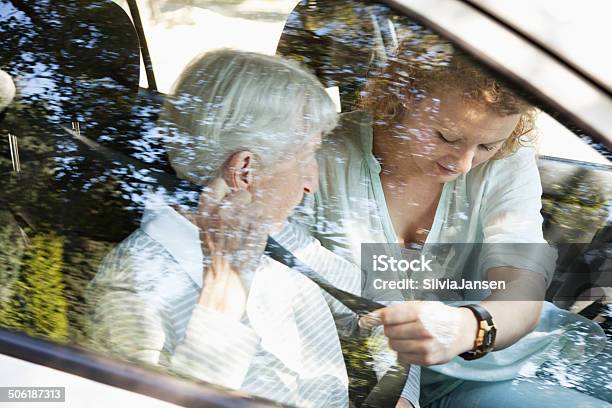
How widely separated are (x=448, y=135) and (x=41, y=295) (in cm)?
83

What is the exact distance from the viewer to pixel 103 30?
5.34 ft

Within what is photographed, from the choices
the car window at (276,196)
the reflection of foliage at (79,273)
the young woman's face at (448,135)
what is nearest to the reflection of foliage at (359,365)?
the car window at (276,196)

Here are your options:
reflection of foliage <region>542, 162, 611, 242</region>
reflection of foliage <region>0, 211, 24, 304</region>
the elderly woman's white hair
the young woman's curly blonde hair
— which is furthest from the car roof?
reflection of foliage <region>0, 211, 24, 304</region>

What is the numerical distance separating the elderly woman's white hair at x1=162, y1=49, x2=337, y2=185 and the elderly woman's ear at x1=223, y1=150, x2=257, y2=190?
11mm

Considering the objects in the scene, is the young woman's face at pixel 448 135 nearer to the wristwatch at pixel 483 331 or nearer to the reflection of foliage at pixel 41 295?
the wristwatch at pixel 483 331

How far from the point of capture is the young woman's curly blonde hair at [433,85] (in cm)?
138

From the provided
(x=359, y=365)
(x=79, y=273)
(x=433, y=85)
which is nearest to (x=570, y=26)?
(x=433, y=85)

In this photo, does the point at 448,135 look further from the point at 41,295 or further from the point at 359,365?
the point at 41,295

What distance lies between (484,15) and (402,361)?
2.03ft

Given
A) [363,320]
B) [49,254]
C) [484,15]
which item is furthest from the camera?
[49,254]

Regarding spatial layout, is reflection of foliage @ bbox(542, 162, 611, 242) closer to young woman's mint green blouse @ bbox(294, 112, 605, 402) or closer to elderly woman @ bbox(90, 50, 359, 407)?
young woman's mint green blouse @ bbox(294, 112, 605, 402)

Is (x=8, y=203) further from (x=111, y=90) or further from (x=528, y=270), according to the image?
(x=528, y=270)

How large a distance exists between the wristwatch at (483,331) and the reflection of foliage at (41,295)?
76 centimetres

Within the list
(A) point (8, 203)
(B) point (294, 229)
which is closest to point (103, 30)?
(A) point (8, 203)
